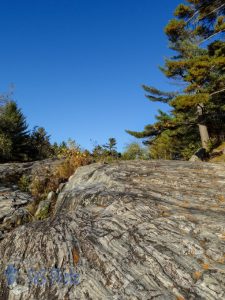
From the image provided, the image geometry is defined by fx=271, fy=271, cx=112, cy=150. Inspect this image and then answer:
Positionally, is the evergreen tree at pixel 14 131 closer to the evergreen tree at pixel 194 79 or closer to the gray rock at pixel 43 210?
the evergreen tree at pixel 194 79

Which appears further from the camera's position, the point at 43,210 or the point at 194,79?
the point at 194,79

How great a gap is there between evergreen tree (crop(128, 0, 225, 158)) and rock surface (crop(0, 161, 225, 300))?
1106cm

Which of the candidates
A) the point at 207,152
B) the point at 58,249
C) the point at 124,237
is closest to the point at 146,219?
the point at 124,237

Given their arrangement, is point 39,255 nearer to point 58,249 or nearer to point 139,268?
point 58,249

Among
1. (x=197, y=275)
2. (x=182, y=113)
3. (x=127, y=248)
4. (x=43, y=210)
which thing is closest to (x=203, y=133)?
(x=182, y=113)

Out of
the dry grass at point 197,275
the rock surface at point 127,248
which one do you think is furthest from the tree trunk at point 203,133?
the dry grass at point 197,275

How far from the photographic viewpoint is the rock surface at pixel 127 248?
300 cm

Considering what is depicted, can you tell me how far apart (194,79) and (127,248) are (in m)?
14.0

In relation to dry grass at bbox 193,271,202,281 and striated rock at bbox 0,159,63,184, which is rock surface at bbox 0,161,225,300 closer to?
dry grass at bbox 193,271,202,281

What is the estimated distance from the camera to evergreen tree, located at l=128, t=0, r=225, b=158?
14797 millimetres

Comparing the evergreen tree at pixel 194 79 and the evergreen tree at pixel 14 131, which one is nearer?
the evergreen tree at pixel 194 79

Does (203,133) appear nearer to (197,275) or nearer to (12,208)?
(12,208)

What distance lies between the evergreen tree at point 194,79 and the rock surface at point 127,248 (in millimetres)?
11061

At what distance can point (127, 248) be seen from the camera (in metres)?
3.55
